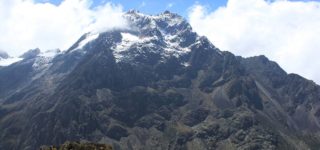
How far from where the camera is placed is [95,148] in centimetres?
16600

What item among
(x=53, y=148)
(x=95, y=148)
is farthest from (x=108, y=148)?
(x=53, y=148)

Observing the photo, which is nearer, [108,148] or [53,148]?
[108,148]

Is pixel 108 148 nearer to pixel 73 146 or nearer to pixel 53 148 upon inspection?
pixel 73 146

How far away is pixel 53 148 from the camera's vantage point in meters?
183

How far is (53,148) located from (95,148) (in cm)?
2318

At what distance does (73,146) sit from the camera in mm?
172625

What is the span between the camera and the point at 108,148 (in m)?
169

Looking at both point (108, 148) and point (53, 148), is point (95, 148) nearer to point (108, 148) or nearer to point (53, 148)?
point (108, 148)

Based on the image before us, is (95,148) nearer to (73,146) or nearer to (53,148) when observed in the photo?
(73,146)

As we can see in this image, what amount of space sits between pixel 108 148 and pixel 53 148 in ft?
78.0

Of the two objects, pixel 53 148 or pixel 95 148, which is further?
pixel 53 148

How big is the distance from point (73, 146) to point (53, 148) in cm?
1343
